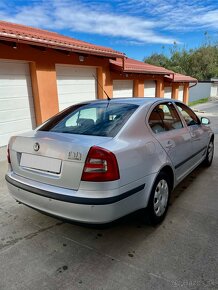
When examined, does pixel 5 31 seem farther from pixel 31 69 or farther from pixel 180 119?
pixel 180 119

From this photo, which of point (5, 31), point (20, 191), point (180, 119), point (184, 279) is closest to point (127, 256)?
point (184, 279)

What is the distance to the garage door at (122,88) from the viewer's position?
1071cm

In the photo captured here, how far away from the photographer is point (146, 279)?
210 cm

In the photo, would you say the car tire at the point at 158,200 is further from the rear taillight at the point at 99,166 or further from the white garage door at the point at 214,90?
the white garage door at the point at 214,90

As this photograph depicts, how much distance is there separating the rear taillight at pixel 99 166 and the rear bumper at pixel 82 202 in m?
0.15

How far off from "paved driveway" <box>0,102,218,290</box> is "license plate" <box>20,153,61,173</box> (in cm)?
60

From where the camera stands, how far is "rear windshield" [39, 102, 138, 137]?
2639 millimetres

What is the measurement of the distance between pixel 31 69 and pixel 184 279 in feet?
21.6

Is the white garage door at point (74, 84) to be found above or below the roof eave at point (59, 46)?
below

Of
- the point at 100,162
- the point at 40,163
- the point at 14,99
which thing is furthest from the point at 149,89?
the point at 100,162

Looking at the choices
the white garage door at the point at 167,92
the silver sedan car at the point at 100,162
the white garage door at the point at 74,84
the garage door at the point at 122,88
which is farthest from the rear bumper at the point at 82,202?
the white garage door at the point at 167,92

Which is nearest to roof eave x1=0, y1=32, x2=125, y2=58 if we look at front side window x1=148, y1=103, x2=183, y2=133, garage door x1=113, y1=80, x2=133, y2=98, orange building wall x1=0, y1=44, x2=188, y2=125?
orange building wall x1=0, y1=44, x2=188, y2=125

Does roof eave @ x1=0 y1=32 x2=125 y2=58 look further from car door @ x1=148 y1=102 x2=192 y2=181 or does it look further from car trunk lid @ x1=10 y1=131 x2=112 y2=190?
car door @ x1=148 y1=102 x2=192 y2=181

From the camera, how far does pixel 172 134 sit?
325 centimetres
